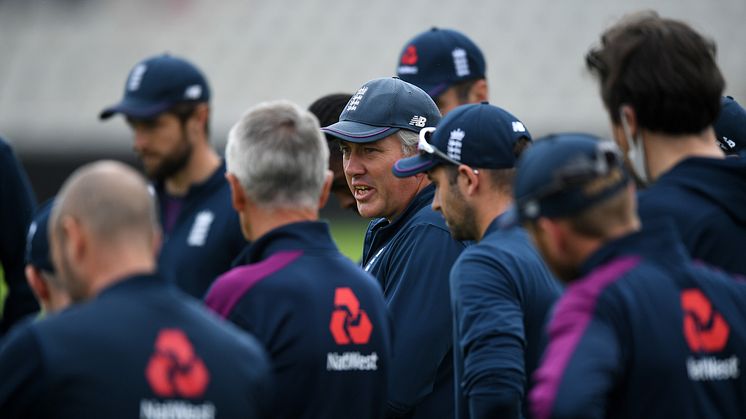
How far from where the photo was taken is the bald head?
108 inches

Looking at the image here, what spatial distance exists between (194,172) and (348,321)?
107 cm

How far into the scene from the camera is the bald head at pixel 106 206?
2750 mm

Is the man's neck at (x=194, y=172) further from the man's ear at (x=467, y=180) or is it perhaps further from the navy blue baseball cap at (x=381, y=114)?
the man's ear at (x=467, y=180)

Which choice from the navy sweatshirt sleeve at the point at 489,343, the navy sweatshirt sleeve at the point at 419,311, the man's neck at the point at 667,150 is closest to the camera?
the man's neck at the point at 667,150

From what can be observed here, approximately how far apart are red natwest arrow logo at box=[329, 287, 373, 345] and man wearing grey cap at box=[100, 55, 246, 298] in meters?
0.69

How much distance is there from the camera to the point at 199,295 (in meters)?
4.03

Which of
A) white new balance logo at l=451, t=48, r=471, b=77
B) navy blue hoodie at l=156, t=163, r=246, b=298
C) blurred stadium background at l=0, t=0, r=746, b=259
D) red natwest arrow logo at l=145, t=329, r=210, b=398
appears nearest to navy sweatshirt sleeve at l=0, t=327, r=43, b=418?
red natwest arrow logo at l=145, t=329, r=210, b=398

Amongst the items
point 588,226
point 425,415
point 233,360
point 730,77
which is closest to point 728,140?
point 425,415

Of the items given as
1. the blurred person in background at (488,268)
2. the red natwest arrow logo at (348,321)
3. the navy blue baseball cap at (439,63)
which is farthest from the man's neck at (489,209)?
the navy blue baseball cap at (439,63)

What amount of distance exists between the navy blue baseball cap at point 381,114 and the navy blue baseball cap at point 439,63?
132 cm

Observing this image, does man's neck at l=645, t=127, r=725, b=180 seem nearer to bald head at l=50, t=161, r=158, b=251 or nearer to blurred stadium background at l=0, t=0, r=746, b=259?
bald head at l=50, t=161, r=158, b=251

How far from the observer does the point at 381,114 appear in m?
Answer: 4.96

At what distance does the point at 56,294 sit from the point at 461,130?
1.57 m

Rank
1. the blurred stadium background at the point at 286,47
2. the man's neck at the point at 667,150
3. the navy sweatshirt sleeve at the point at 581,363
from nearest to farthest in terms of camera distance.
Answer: the navy sweatshirt sleeve at the point at 581,363, the man's neck at the point at 667,150, the blurred stadium background at the point at 286,47
